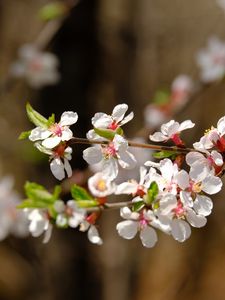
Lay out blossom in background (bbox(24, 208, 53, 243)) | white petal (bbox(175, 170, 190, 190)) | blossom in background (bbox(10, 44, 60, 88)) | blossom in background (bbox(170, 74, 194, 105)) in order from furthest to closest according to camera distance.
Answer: blossom in background (bbox(10, 44, 60, 88)), blossom in background (bbox(170, 74, 194, 105)), blossom in background (bbox(24, 208, 53, 243)), white petal (bbox(175, 170, 190, 190))

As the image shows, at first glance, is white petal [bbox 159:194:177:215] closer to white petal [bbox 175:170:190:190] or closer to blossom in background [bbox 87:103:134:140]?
white petal [bbox 175:170:190:190]

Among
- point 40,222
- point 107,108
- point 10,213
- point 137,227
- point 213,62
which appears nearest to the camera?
point 137,227

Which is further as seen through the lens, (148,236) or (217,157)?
(148,236)

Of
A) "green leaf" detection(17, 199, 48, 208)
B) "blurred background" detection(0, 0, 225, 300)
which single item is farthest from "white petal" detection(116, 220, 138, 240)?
"blurred background" detection(0, 0, 225, 300)

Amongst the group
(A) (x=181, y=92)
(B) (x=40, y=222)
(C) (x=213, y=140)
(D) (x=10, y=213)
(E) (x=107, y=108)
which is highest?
(C) (x=213, y=140)

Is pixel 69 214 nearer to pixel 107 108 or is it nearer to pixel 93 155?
pixel 93 155

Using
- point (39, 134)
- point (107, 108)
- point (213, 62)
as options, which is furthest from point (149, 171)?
point (107, 108)

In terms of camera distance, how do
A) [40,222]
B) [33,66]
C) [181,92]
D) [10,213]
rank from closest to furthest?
[40,222]
[10,213]
[181,92]
[33,66]
